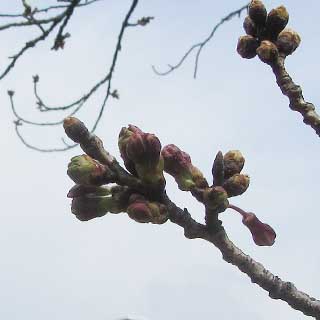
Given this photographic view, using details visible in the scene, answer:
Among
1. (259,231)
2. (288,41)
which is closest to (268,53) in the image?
(288,41)

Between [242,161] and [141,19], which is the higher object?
[141,19]

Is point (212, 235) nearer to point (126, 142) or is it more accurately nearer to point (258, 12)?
point (126, 142)

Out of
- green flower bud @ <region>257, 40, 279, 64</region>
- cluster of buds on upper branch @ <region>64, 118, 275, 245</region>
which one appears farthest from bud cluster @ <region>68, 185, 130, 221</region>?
green flower bud @ <region>257, 40, 279, 64</region>

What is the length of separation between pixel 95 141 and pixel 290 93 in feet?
2.39

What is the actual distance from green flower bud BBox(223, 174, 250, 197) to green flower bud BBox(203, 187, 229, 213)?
78mm

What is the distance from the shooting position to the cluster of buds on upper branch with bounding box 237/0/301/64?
2098 millimetres

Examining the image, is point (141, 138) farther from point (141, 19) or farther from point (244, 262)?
point (141, 19)

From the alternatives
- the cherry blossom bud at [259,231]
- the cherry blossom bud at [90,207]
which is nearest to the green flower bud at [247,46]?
the cherry blossom bud at [259,231]

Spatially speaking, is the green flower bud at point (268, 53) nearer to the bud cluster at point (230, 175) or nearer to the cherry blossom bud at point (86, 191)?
the bud cluster at point (230, 175)

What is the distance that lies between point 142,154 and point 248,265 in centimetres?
44

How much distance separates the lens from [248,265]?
181 cm

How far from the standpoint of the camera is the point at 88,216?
1748mm

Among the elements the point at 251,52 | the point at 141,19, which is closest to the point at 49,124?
the point at 141,19

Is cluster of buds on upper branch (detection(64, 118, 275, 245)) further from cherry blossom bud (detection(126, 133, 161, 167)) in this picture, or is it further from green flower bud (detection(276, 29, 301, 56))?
green flower bud (detection(276, 29, 301, 56))
